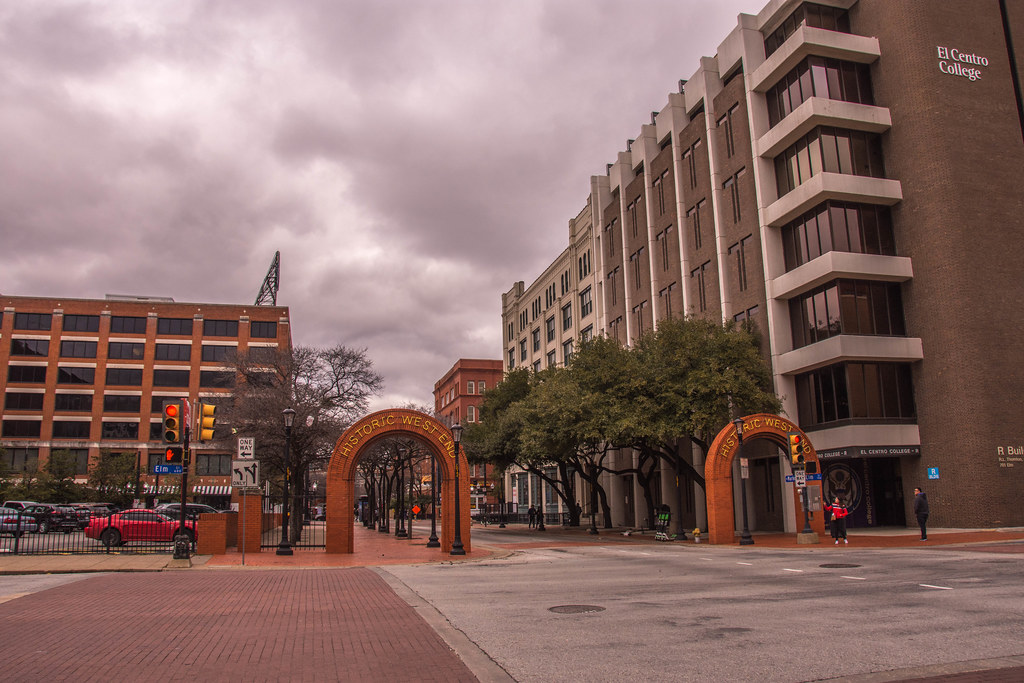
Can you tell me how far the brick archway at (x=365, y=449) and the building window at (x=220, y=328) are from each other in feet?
201

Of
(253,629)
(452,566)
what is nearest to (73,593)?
(253,629)

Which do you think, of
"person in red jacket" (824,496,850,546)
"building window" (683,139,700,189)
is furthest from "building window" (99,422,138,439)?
"person in red jacket" (824,496,850,546)

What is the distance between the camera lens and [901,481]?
35000 millimetres

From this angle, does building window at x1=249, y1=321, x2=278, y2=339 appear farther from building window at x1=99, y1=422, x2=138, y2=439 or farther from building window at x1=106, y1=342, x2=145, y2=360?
building window at x1=99, y1=422, x2=138, y2=439

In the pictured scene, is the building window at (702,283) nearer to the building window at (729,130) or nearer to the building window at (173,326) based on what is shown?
the building window at (729,130)

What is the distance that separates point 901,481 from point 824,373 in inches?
235

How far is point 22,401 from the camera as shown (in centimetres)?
7869

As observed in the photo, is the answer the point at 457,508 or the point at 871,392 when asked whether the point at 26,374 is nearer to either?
the point at 457,508

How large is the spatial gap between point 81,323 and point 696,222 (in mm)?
68095

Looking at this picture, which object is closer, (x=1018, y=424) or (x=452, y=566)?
(x=452, y=566)

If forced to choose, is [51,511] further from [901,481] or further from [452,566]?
[901,481]

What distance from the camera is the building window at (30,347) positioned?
7975 centimetres

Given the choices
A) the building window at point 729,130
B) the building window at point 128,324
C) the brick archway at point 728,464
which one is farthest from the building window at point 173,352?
the brick archway at point 728,464

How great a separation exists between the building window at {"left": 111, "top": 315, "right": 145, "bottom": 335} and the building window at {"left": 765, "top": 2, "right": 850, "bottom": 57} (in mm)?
71152
